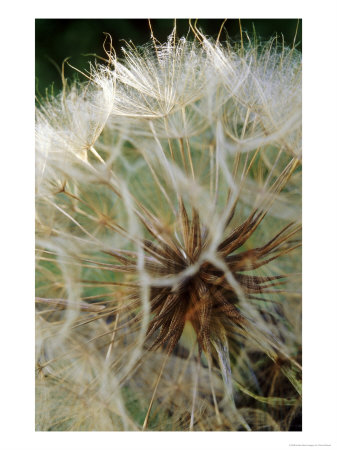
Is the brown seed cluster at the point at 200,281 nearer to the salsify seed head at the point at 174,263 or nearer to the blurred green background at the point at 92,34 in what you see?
the salsify seed head at the point at 174,263

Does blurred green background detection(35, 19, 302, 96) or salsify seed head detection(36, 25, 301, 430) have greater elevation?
blurred green background detection(35, 19, 302, 96)

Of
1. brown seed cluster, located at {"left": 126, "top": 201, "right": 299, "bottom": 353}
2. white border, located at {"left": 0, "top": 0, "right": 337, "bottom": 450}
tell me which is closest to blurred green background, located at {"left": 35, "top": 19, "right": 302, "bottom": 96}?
white border, located at {"left": 0, "top": 0, "right": 337, "bottom": 450}

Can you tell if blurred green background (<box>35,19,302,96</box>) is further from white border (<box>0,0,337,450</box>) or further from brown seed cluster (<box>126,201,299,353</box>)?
brown seed cluster (<box>126,201,299,353</box>)
